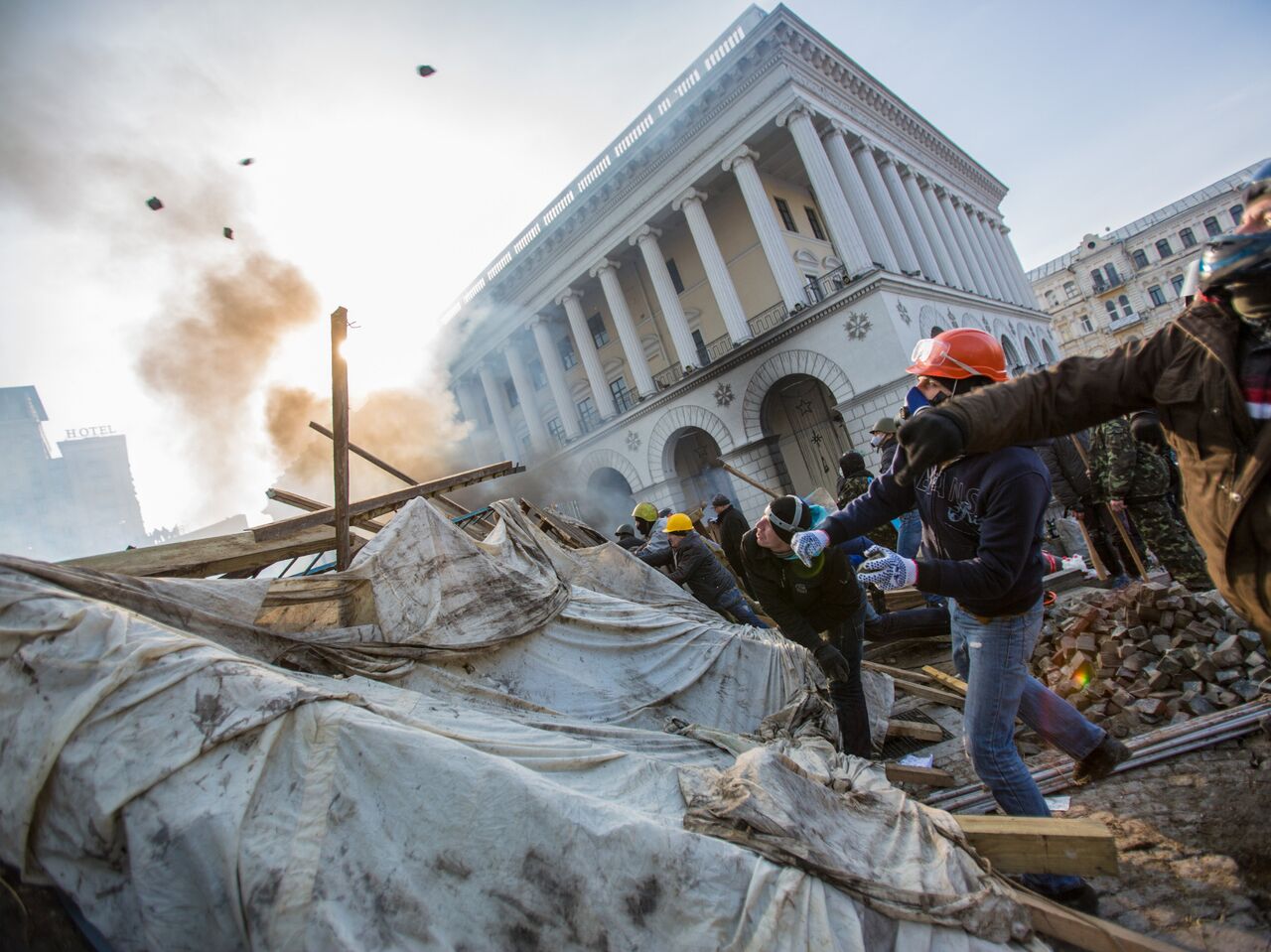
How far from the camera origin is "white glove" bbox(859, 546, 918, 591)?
2156 mm

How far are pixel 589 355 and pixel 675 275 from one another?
14.5 feet

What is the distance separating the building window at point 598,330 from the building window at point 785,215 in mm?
8025

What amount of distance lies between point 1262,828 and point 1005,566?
4.68 ft

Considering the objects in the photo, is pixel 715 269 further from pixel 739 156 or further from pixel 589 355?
pixel 589 355

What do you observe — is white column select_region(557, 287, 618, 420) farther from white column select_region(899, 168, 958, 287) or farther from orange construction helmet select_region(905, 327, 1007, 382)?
orange construction helmet select_region(905, 327, 1007, 382)

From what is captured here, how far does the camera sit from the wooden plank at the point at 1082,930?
1708 millimetres

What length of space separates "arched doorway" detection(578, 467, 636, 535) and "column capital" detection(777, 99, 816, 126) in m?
12.6

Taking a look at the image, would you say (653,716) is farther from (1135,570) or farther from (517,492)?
(517,492)

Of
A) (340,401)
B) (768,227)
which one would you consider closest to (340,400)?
(340,401)

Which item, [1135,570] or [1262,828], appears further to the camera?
[1135,570]

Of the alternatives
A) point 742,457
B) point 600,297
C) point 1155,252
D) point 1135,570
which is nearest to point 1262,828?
point 1135,570

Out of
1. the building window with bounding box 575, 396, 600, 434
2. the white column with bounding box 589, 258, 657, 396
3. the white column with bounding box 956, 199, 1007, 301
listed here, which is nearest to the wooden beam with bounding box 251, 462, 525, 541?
the white column with bounding box 589, 258, 657, 396

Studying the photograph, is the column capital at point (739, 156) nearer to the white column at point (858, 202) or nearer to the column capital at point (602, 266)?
the white column at point (858, 202)

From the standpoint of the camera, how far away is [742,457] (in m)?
17.8
